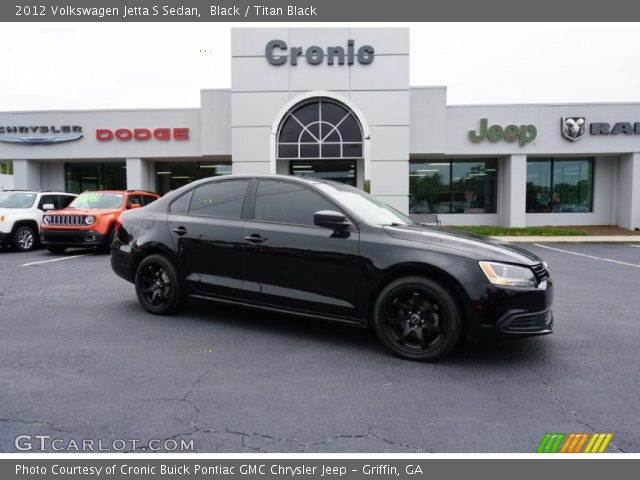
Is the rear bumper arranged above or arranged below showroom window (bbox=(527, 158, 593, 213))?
below

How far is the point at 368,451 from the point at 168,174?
2203 cm

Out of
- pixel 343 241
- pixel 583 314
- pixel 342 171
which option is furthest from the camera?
pixel 342 171

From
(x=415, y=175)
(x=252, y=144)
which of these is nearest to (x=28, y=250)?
(x=252, y=144)

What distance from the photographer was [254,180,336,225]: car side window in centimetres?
449

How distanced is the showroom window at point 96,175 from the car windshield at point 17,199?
383 inches

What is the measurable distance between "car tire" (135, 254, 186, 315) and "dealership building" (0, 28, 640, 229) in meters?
12.4

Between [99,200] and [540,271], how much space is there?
11484 mm

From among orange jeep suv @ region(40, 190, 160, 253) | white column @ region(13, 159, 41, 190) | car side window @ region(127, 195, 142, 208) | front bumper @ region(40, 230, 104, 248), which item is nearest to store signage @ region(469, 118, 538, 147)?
car side window @ region(127, 195, 142, 208)

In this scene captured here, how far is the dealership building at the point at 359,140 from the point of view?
1747cm

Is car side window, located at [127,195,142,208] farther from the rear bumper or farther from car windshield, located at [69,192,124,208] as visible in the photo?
the rear bumper

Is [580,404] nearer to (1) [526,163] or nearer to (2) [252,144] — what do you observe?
(2) [252,144]

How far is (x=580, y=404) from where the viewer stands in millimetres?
3088

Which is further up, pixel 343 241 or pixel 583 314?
pixel 343 241

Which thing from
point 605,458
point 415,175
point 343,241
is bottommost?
point 605,458
